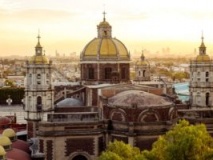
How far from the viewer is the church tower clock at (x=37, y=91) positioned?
41.8 meters

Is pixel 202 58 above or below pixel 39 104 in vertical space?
above

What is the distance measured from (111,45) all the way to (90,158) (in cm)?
1590

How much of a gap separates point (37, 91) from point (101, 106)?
6370mm

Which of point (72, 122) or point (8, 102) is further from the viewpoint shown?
point (8, 102)

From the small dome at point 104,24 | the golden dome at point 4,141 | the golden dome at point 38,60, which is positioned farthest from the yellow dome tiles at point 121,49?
the golden dome at point 4,141

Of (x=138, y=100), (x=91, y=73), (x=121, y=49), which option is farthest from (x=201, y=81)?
(x=138, y=100)

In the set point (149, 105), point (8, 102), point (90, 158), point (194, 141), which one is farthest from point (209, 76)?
point (8, 102)

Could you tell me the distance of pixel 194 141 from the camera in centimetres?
2378

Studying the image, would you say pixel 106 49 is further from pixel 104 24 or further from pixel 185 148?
pixel 185 148

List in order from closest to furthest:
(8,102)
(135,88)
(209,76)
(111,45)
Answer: (135,88) → (209,76) → (111,45) → (8,102)

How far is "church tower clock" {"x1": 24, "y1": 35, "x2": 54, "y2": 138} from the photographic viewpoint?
137 feet

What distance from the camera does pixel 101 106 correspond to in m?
39.7

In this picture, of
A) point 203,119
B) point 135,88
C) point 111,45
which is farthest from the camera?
point 111,45

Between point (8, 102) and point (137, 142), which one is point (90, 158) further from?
point (8, 102)
